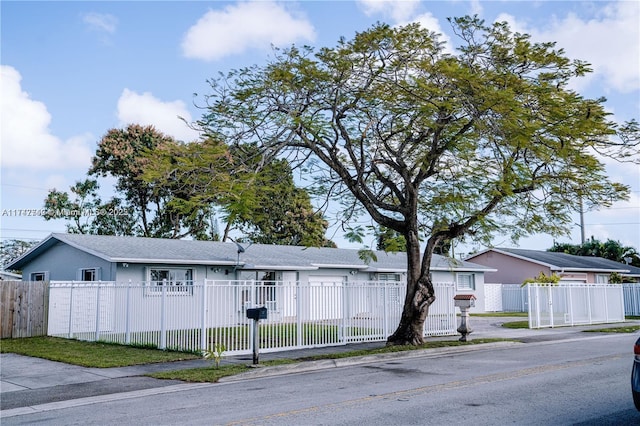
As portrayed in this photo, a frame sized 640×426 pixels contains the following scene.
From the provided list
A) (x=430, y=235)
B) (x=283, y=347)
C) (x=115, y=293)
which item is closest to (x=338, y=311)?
(x=283, y=347)

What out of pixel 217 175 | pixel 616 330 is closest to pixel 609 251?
pixel 616 330

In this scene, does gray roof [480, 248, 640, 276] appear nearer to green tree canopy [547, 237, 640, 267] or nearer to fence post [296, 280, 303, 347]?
green tree canopy [547, 237, 640, 267]

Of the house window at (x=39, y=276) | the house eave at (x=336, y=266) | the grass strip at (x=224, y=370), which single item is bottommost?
the grass strip at (x=224, y=370)

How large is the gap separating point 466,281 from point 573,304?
12.4m

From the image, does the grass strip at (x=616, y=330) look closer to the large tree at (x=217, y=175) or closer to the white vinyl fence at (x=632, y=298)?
the white vinyl fence at (x=632, y=298)

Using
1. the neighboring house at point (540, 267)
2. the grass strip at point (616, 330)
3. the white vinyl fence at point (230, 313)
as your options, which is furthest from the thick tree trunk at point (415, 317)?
the neighboring house at point (540, 267)

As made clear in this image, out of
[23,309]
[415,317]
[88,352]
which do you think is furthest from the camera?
[23,309]

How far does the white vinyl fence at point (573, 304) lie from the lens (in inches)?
1056

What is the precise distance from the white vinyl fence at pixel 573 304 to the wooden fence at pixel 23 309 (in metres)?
19.5

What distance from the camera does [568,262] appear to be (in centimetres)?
4409

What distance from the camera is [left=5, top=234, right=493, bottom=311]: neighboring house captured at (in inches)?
1006

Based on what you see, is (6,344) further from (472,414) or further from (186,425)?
(472,414)

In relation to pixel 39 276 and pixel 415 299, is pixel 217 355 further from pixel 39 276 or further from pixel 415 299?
pixel 39 276

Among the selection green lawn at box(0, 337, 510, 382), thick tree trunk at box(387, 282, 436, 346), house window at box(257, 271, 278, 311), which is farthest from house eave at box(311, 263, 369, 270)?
thick tree trunk at box(387, 282, 436, 346)
